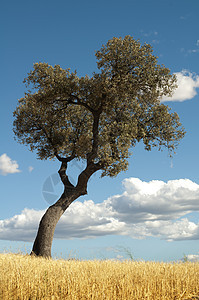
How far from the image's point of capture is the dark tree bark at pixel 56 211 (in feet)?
75.2

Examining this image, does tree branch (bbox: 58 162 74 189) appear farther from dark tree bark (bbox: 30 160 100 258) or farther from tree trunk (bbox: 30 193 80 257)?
tree trunk (bbox: 30 193 80 257)

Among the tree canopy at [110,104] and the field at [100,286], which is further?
the tree canopy at [110,104]

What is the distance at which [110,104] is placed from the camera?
25.2 meters

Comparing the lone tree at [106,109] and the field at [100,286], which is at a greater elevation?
the lone tree at [106,109]

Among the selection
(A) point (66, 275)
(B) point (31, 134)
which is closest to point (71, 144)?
(B) point (31, 134)

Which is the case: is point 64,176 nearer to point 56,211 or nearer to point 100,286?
point 56,211

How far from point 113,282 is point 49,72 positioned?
1924 centimetres

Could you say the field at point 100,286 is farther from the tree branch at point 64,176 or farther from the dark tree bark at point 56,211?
the tree branch at point 64,176

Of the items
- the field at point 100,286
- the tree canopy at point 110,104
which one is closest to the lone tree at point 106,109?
the tree canopy at point 110,104

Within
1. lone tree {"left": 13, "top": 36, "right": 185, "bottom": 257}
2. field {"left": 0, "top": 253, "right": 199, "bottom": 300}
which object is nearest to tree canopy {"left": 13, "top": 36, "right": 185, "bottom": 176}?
lone tree {"left": 13, "top": 36, "right": 185, "bottom": 257}

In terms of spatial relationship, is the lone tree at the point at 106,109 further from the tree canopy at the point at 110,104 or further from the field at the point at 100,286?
the field at the point at 100,286

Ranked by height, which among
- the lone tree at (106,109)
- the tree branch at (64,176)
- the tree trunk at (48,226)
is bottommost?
Answer: the tree trunk at (48,226)

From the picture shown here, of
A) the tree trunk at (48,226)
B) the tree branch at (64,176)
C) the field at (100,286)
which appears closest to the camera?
the field at (100,286)

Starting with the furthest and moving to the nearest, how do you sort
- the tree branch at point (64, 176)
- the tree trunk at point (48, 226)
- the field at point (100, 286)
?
1. the tree branch at point (64, 176)
2. the tree trunk at point (48, 226)
3. the field at point (100, 286)
